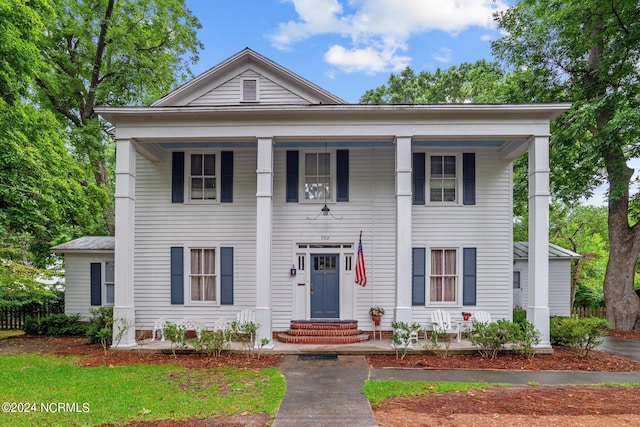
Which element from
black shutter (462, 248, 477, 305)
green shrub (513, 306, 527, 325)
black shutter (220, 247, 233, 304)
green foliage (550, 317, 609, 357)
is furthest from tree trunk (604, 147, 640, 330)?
black shutter (220, 247, 233, 304)

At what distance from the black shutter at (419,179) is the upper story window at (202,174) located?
5594 mm

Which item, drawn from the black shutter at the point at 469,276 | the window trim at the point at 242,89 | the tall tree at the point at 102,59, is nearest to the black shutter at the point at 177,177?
the window trim at the point at 242,89

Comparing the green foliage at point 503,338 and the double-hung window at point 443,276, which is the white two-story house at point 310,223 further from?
the green foliage at point 503,338

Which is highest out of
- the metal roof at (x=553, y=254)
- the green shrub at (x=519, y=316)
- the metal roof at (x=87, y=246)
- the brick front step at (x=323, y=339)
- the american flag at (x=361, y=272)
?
the metal roof at (x=87, y=246)

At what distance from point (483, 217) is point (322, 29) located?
1579cm

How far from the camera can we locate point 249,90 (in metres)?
10.4

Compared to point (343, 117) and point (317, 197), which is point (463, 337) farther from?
point (343, 117)

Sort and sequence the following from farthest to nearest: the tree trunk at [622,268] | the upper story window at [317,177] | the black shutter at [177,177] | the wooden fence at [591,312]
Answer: the wooden fence at [591,312]
the tree trunk at [622,268]
the upper story window at [317,177]
the black shutter at [177,177]

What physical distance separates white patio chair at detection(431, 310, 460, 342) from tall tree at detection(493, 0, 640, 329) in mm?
6269

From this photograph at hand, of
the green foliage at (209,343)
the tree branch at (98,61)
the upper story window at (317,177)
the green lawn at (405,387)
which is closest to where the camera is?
the green lawn at (405,387)

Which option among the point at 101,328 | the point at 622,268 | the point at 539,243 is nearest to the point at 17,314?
the point at 101,328

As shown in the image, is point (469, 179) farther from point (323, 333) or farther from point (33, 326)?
point (33, 326)

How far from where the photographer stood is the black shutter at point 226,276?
32.7ft

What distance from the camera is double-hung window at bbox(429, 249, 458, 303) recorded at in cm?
1003
